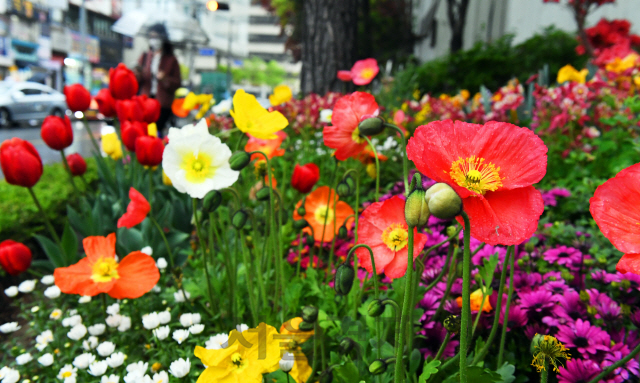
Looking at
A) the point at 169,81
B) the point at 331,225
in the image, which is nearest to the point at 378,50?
the point at 169,81

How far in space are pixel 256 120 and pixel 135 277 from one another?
19.7 inches

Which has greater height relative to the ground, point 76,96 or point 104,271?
point 76,96

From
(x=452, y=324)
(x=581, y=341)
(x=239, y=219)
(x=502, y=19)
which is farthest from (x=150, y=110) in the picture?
(x=502, y=19)

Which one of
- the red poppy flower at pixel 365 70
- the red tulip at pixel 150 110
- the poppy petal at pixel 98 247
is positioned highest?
the red poppy flower at pixel 365 70

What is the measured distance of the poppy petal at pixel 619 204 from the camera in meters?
0.52

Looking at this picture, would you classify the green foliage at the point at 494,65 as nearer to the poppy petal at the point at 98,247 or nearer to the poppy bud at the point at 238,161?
the poppy petal at the point at 98,247

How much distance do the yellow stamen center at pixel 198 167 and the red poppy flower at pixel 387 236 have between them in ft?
1.08

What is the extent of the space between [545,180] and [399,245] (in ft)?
5.52

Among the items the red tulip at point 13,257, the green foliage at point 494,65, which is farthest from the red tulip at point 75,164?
the green foliage at point 494,65

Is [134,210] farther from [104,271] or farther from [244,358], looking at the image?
[244,358]

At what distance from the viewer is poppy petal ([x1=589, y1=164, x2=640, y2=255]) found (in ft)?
1.71

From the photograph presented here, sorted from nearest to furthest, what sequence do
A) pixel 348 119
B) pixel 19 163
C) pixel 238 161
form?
pixel 238 161 < pixel 348 119 < pixel 19 163

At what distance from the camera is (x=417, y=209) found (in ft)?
1.55

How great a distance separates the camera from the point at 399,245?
74 cm
